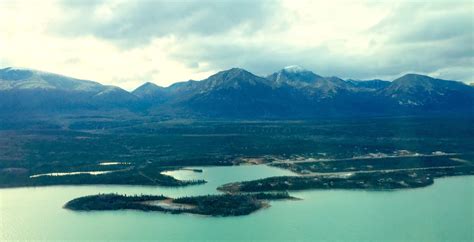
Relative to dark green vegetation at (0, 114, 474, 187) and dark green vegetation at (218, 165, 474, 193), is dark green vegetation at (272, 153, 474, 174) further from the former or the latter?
dark green vegetation at (218, 165, 474, 193)

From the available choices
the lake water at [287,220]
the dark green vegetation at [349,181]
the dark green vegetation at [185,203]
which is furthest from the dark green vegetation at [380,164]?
the dark green vegetation at [185,203]

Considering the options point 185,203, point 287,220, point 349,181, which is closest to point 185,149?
point 349,181

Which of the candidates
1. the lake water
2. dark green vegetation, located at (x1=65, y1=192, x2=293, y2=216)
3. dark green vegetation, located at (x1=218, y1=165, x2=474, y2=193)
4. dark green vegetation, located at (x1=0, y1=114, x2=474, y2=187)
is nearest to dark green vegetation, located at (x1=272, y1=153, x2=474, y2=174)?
dark green vegetation, located at (x1=0, y1=114, x2=474, y2=187)

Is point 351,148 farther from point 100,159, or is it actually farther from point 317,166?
point 100,159

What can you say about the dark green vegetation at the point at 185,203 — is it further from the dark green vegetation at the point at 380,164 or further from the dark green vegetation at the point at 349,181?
the dark green vegetation at the point at 380,164

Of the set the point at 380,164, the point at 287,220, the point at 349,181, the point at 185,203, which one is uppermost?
the point at 380,164

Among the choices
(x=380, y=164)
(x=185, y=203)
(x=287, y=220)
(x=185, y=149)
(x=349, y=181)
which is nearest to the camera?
(x=287, y=220)

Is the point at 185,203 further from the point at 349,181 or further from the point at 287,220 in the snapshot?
the point at 349,181

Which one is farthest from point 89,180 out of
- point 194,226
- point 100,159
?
point 194,226
